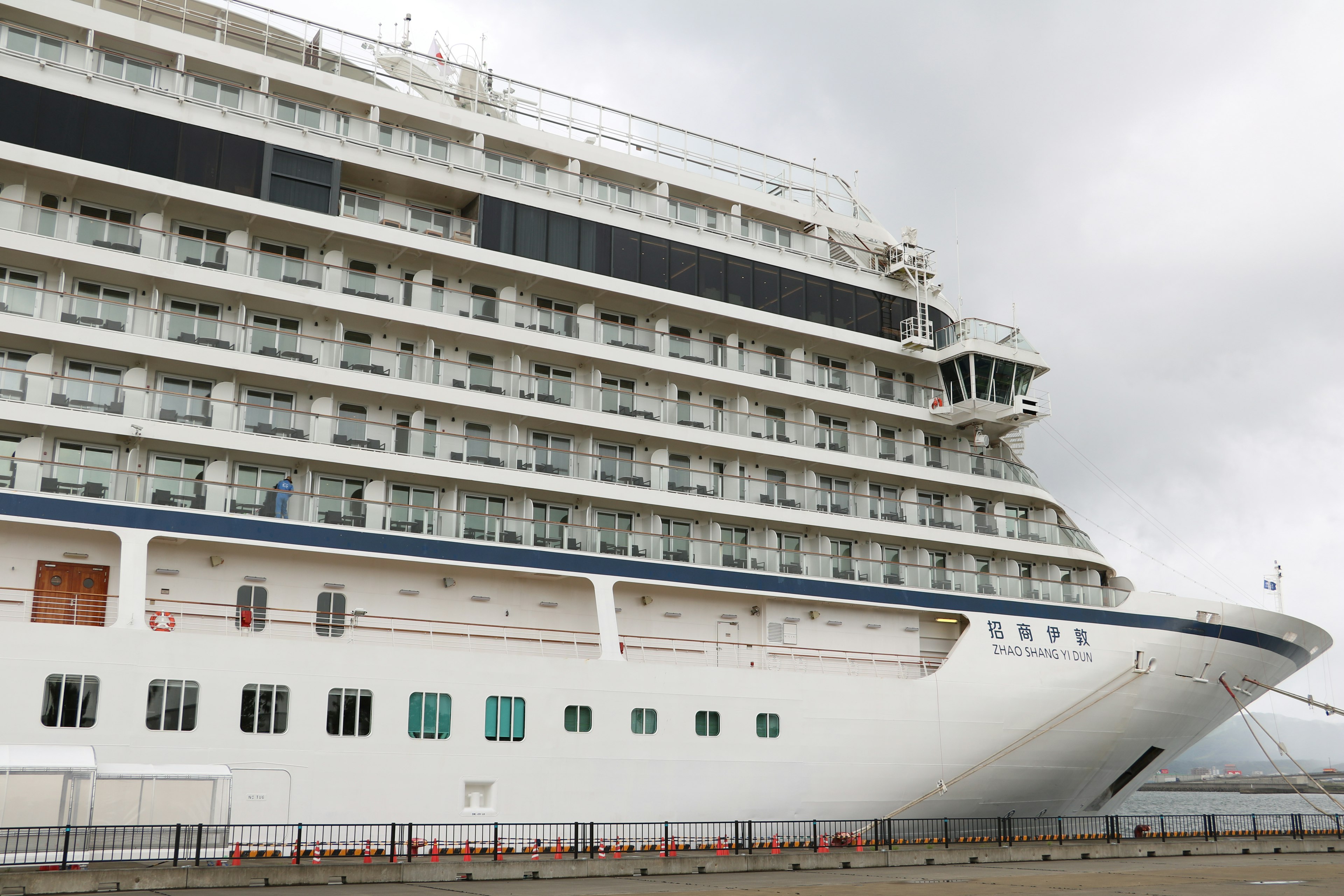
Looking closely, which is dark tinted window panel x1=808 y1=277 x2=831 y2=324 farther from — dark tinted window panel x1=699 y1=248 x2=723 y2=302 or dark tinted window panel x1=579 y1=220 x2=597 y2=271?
dark tinted window panel x1=579 y1=220 x2=597 y2=271

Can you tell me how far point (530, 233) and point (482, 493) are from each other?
263 inches

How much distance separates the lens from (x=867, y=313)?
106 feet

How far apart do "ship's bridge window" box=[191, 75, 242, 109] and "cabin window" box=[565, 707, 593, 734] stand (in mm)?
15416

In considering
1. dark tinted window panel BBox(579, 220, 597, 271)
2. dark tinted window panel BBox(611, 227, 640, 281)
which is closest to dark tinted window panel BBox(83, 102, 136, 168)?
dark tinted window panel BBox(579, 220, 597, 271)

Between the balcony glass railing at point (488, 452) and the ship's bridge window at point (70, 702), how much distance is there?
545 centimetres

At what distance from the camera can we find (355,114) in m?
26.9

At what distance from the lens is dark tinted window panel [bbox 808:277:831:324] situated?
31.1 metres

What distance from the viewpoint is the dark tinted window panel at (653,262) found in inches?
1131

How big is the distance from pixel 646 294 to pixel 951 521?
10.8 m

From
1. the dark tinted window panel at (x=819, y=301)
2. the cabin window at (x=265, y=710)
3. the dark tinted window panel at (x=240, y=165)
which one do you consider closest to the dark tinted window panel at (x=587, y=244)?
the dark tinted window panel at (x=819, y=301)

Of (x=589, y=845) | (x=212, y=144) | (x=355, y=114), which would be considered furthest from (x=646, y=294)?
(x=589, y=845)

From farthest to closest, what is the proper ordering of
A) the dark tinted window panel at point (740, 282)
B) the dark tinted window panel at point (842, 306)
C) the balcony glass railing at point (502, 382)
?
the dark tinted window panel at point (842, 306) → the dark tinted window panel at point (740, 282) → the balcony glass railing at point (502, 382)

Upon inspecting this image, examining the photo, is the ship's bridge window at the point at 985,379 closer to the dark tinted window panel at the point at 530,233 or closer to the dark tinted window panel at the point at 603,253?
the dark tinted window panel at the point at 603,253

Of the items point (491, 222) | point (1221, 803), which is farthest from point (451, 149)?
point (1221, 803)
